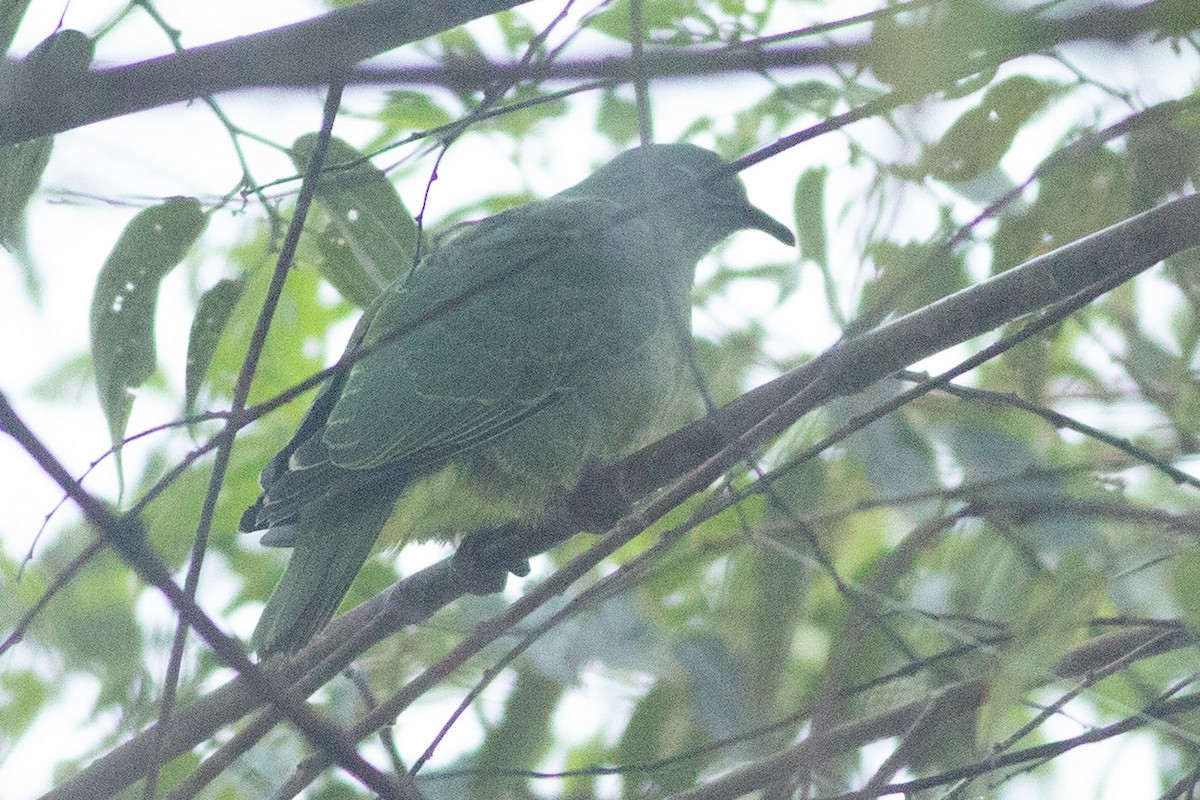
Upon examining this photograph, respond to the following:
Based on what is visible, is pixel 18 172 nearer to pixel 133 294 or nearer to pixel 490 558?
pixel 133 294

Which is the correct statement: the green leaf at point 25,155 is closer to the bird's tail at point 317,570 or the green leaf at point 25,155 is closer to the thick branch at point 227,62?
the thick branch at point 227,62

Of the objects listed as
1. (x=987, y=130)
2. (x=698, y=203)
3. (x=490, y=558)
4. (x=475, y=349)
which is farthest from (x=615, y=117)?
(x=987, y=130)

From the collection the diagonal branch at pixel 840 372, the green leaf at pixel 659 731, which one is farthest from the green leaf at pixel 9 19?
the green leaf at pixel 659 731

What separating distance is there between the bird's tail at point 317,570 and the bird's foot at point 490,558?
0.69 ft

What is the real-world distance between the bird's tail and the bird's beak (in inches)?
62.3

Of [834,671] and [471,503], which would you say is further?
[471,503]

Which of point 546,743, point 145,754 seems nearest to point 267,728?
point 145,754

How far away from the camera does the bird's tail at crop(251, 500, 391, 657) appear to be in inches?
103

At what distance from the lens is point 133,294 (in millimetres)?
2424

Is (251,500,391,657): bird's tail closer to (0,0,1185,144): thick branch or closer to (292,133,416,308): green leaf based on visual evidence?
(292,133,416,308): green leaf

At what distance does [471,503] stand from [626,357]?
518 mm

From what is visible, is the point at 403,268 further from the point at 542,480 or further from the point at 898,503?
the point at 898,503

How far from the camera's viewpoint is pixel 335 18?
5.07 feet

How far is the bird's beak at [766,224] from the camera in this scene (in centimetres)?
397
